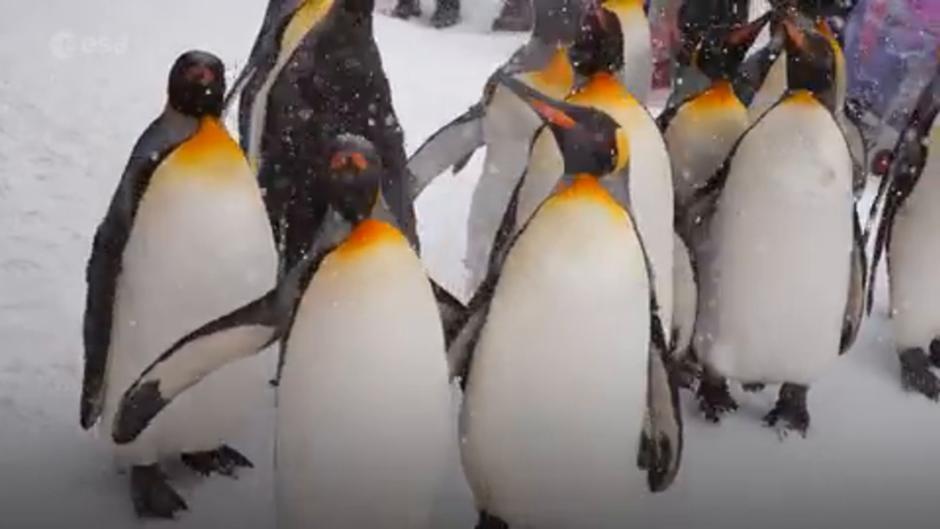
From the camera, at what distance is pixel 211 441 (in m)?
1.23

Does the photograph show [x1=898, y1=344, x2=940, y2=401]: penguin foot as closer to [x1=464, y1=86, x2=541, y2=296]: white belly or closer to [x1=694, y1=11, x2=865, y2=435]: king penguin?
[x1=694, y1=11, x2=865, y2=435]: king penguin

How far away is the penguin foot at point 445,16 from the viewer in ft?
7.53

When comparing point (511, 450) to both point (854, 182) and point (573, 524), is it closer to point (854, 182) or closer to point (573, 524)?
point (573, 524)

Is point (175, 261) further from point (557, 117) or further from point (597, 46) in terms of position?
point (597, 46)

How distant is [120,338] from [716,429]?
0.64 m

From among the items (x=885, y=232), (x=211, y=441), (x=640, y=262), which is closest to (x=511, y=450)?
(x=640, y=262)

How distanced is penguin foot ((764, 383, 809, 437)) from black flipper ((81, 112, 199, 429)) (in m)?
0.70

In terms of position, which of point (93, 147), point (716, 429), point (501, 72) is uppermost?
point (501, 72)

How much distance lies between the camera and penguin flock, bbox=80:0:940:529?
1.02 metres

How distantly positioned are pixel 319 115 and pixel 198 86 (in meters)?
0.22

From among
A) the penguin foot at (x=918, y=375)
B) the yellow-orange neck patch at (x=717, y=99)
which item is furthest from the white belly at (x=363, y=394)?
the penguin foot at (x=918, y=375)

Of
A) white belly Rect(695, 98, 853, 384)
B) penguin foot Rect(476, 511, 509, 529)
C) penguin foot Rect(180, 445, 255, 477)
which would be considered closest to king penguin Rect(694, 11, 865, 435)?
white belly Rect(695, 98, 853, 384)

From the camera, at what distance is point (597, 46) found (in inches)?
51.3

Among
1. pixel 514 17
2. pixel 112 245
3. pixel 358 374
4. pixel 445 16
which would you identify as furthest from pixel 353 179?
pixel 445 16
